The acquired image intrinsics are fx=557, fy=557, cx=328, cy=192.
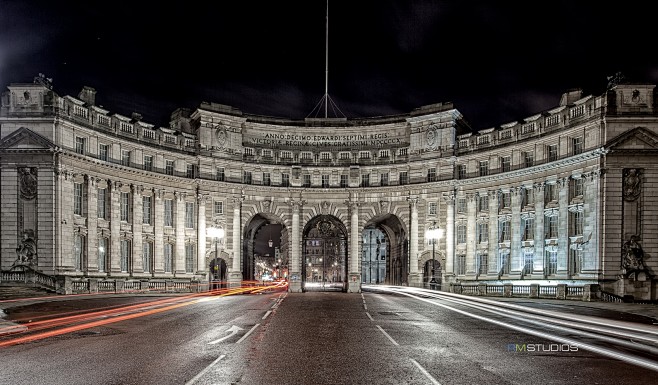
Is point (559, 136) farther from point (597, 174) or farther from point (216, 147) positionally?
point (216, 147)

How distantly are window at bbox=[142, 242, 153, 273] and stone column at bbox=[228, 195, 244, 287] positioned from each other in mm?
9386

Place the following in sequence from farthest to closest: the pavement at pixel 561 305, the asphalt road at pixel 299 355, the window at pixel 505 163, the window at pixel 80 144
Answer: the window at pixel 505 163 → the window at pixel 80 144 → the pavement at pixel 561 305 → the asphalt road at pixel 299 355

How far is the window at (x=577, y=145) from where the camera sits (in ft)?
165

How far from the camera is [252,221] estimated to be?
2736 inches

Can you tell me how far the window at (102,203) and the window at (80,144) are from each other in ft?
14.3

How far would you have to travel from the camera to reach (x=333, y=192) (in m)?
66.8

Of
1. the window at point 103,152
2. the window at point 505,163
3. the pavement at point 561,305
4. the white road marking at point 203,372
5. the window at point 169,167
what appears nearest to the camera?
the white road marking at point 203,372

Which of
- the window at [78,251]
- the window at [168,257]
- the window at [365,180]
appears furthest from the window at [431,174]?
the window at [78,251]

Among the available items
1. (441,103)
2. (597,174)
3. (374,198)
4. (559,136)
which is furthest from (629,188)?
(374,198)

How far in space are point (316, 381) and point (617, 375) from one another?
20.3 ft

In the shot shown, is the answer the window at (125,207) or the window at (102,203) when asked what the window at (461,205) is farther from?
the window at (102,203)

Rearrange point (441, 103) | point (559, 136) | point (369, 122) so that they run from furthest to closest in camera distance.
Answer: point (369, 122) < point (441, 103) < point (559, 136)

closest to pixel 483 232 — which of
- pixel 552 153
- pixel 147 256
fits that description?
pixel 552 153

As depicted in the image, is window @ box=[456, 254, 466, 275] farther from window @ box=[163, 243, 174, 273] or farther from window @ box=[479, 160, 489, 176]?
window @ box=[163, 243, 174, 273]
